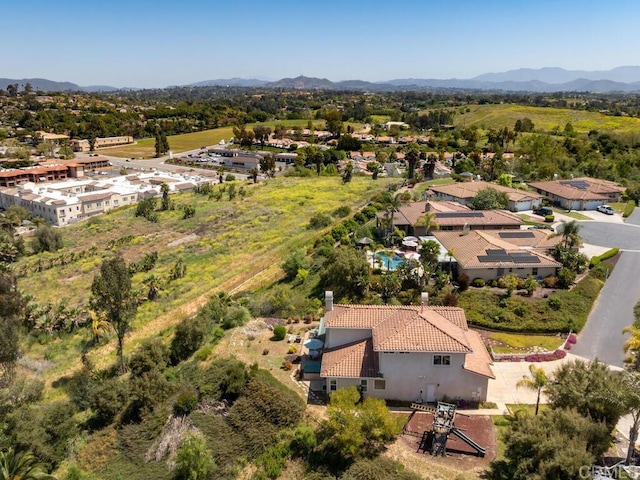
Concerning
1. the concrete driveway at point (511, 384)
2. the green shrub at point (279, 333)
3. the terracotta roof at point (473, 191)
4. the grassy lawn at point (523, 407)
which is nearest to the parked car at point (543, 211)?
the terracotta roof at point (473, 191)

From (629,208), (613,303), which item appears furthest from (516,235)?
(629,208)

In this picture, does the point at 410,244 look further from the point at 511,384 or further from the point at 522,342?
the point at 511,384

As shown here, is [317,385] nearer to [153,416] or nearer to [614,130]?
[153,416]

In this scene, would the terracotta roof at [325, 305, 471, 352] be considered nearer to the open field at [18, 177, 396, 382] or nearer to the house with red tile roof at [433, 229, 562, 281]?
the house with red tile roof at [433, 229, 562, 281]

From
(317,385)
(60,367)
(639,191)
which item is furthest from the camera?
(639,191)

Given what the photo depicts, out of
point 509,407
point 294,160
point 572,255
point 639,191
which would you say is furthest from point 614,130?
point 509,407
